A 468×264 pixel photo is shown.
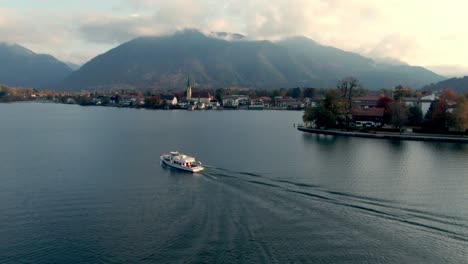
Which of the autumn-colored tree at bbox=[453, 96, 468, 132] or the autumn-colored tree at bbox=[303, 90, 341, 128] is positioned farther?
the autumn-colored tree at bbox=[303, 90, 341, 128]

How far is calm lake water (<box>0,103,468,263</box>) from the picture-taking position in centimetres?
1188

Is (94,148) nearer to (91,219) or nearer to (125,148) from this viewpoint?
(125,148)

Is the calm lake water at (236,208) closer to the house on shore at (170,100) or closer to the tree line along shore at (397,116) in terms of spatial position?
the tree line along shore at (397,116)

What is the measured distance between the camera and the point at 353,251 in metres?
12.0

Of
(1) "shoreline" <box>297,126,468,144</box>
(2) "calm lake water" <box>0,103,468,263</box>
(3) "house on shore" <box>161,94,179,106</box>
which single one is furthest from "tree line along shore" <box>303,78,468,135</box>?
(3) "house on shore" <box>161,94,179,106</box>

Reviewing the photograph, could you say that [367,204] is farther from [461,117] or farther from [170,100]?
[170,100]

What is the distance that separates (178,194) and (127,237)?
474 centimetres

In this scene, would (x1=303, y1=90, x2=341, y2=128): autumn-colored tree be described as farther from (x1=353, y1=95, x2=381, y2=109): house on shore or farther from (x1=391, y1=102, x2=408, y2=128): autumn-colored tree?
(x1=353, y1=95, x2=381, y2=109): house on shore

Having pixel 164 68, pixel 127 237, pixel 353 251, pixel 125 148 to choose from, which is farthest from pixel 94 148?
pixel 164 68

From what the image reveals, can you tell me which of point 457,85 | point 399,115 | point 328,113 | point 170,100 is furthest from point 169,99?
point 457,85

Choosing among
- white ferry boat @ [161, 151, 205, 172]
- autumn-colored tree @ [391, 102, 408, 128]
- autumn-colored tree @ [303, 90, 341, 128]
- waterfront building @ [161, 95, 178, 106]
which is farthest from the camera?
waterfront building @ [161, 95, 178, 106]

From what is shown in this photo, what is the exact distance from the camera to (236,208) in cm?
1532

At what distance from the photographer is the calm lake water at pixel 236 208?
1188 centimetres

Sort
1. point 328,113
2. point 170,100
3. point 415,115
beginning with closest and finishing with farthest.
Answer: point 415,115 < point 328,113 < point 170,100
